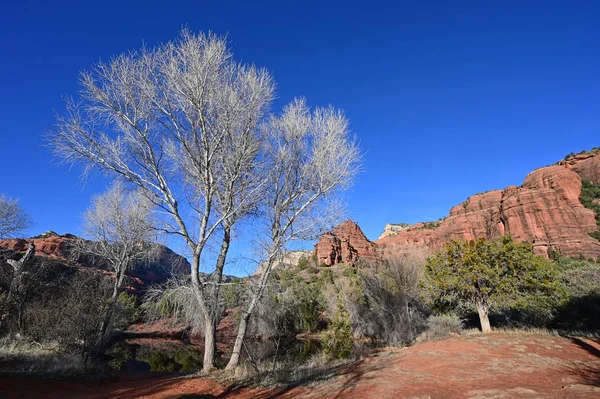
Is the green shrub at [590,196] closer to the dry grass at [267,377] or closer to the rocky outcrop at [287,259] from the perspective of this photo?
the rocky outcrop at [287,259]

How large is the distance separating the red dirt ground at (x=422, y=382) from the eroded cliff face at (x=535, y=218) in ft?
111

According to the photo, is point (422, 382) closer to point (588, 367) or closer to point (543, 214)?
point (588, 367)

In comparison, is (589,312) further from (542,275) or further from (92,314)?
(92,314)

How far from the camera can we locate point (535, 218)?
57.3 meters

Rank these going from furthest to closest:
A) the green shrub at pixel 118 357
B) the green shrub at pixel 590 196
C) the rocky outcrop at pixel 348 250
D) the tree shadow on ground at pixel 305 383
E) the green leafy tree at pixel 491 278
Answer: the rocky outcrop at pixel 348 250 < the green shrub at pixel 590 196 < the green leafy tree at pixel 491 278 < the green shrub at pixel 118 357 < the tree shadow on ground at pixel 305 383

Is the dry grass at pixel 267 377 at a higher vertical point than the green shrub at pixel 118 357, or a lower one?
higher

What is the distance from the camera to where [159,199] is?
8477mm

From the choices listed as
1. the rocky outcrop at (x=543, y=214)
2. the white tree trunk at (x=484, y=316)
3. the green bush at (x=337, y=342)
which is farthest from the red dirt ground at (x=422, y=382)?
the rocky outcrop at (x=543, y=214)

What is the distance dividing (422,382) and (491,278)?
11.8 metres

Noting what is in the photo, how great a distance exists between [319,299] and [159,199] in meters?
25.4

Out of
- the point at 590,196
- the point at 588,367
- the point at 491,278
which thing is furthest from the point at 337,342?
the point at 590,196

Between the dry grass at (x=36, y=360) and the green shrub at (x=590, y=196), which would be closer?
the dry grass at (x=36, y=360)

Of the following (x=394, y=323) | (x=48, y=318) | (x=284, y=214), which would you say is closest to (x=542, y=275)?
(x=394, y=323)

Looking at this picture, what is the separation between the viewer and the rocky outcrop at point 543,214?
170 feet
